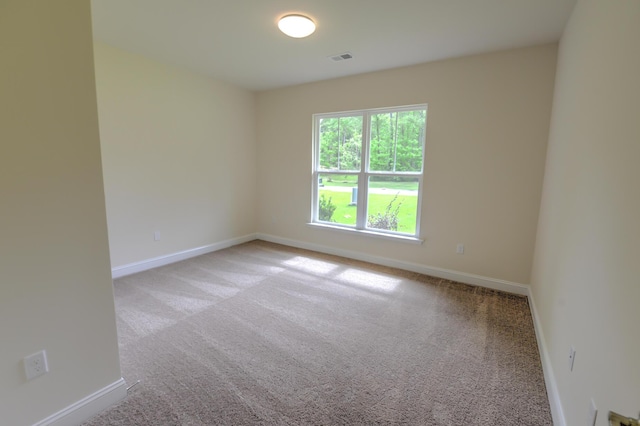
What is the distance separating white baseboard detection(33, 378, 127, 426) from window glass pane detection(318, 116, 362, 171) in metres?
3.50

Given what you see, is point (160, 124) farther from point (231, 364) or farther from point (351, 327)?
point (351, 327)

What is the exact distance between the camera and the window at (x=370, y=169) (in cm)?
374

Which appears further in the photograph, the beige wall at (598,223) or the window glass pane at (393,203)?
the window glass pane at (393,203)

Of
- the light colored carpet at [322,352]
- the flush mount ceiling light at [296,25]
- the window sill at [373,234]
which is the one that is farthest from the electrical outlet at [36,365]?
the window sill at [373,234]

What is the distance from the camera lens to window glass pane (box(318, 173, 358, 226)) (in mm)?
4320

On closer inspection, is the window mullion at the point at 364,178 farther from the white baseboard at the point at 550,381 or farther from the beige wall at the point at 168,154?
the white baseboard at the point at 550,381

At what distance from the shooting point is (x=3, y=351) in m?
1.26

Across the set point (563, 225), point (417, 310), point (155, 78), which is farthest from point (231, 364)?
point (155, 78)

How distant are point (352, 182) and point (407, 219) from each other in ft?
3.19

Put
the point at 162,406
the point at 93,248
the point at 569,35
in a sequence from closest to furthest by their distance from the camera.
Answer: the point at 93,248, the point at 162,406, the point at 569,35

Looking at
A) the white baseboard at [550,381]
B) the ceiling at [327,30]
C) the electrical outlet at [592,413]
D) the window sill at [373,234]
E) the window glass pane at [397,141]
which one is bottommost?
the white baseboard at [550,381]

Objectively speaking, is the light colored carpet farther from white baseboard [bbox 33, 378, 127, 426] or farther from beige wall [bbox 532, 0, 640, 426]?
beige wall [bbox 532, 0, 640, 426]

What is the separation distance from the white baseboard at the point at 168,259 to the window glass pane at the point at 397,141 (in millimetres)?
2633

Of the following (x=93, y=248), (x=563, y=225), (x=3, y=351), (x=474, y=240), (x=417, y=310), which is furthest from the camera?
(x=474, y=240)
